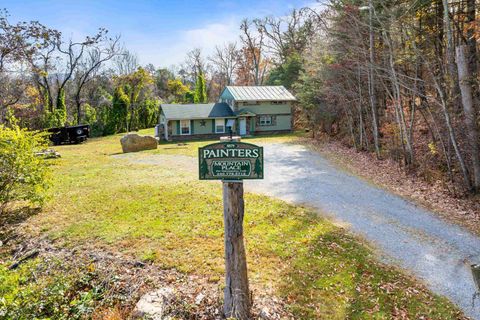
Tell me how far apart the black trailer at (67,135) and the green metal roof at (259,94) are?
12850mm

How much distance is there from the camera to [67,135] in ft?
78.3

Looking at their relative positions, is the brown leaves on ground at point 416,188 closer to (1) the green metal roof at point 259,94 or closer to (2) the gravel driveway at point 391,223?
(2) the gravel driveway at point 391,223

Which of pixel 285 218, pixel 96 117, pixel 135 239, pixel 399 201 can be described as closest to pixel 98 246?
pixel 135 239

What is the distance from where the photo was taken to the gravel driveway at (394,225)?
17.0ft

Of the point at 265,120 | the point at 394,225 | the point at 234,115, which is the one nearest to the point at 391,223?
the point at 394,225

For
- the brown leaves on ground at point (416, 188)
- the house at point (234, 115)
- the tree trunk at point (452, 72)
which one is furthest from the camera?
the house at point (234, 115)

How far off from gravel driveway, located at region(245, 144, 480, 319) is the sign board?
368 cm

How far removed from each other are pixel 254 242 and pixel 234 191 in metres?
2.73

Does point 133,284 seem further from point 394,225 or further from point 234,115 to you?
point 234,115

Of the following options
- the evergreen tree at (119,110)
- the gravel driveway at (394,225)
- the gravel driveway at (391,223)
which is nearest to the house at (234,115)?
the evergreen tree at (119,110)

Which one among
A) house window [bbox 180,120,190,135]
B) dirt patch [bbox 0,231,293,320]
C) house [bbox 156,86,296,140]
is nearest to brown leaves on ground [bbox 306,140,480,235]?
dirt patch [bbox 0,231,293,320]

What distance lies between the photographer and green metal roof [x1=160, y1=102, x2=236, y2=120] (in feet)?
80.9

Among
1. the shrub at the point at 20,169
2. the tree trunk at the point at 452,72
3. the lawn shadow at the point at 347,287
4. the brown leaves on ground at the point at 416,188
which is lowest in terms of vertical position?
the lawn shadow at the point at 347,287

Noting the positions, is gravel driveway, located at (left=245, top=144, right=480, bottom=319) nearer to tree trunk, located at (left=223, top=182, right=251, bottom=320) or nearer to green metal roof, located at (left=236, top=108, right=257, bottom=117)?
tree trunk, located at (left=223, top=182, right=251, bottom=320)
